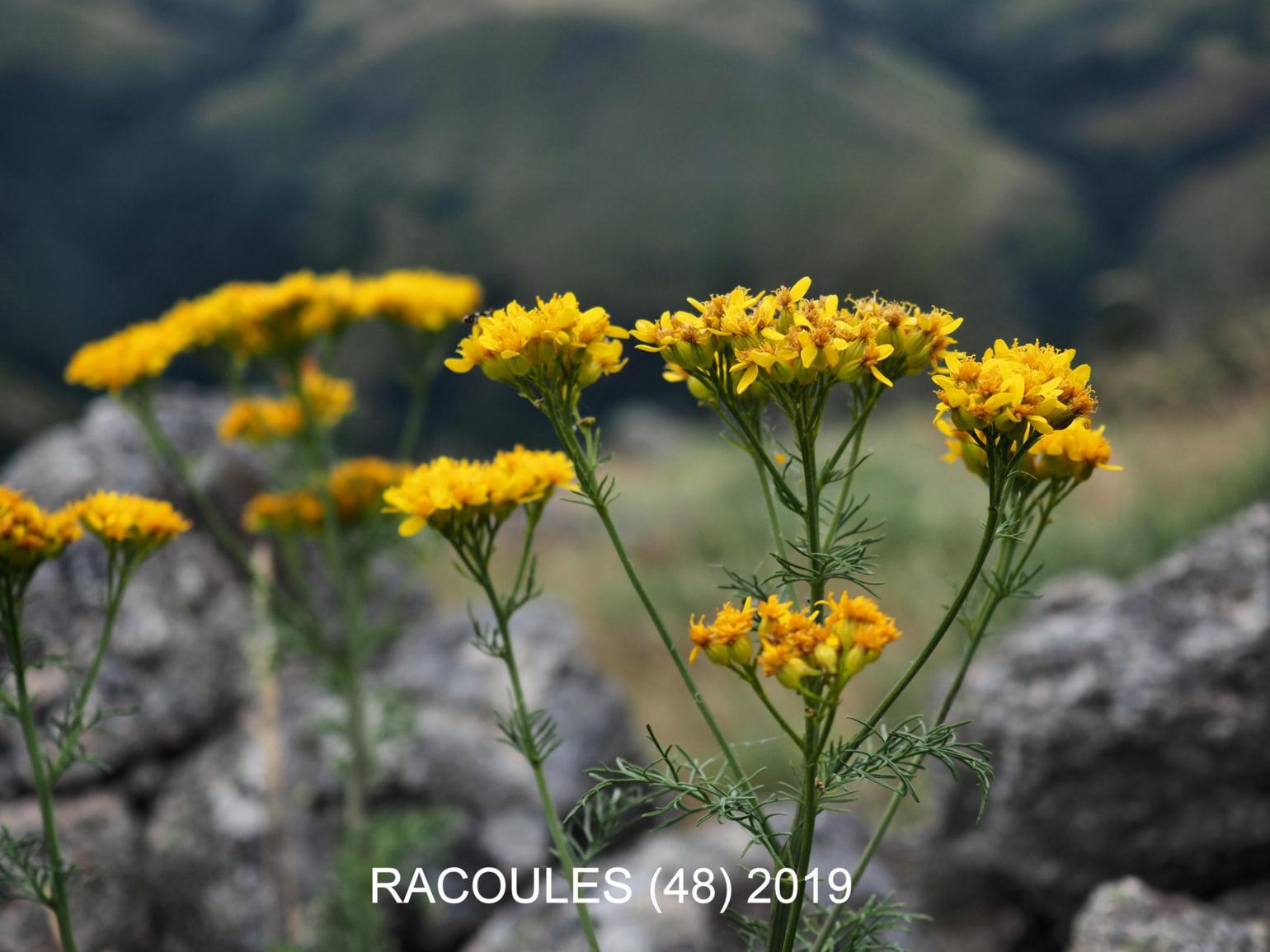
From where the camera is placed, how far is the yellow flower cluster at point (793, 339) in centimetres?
126

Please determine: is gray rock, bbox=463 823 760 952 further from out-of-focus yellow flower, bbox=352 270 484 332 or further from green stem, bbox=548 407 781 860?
out-of-focus yellow flower, bbox=352 270 484 332

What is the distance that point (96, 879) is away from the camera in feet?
9.71

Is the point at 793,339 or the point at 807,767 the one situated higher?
the point at 793,339

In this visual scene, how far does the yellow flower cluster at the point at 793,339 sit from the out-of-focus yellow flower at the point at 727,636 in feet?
0.96

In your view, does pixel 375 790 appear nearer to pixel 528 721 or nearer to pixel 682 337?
pixel 528 721

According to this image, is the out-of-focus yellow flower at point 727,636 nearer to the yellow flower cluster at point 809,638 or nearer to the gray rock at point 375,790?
the yellow flower cluster at point 809,638

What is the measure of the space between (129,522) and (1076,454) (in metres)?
1.61

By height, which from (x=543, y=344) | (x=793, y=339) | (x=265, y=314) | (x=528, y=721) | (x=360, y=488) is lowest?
(x=528, y=721)

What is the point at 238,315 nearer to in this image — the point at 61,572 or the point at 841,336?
the point at 61,572

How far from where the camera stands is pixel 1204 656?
107 inches

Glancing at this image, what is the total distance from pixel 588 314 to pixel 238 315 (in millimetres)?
1739

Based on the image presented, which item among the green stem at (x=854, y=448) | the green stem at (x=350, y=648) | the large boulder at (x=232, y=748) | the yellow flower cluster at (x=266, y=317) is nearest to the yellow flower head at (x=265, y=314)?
the yellow flower cluster at (x=266, y=317)

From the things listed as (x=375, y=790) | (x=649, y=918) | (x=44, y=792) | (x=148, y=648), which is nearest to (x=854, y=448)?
(x=44, y=792)

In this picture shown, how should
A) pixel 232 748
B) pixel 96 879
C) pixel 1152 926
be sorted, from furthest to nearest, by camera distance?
pixel 232 748 → pixel 96 879 → pixel 1152 926
